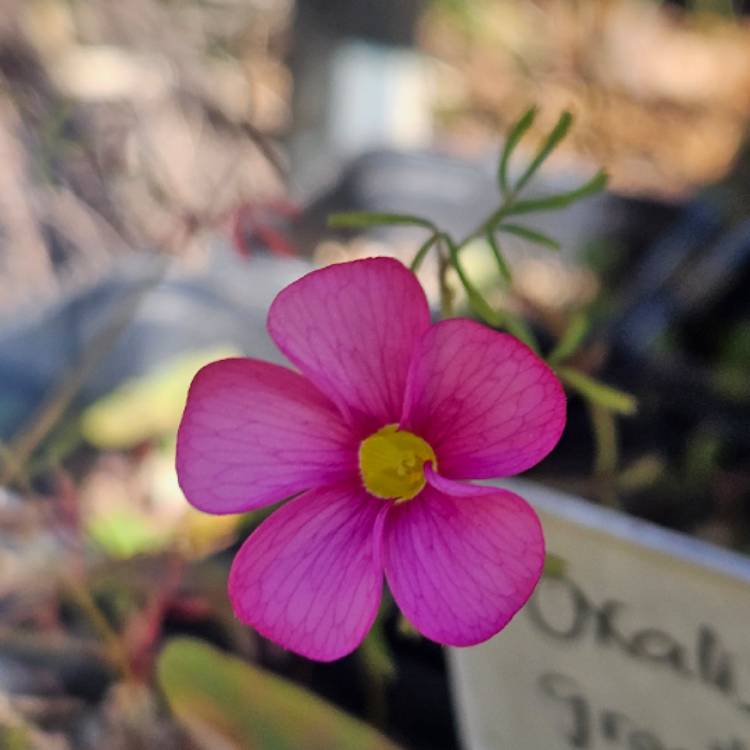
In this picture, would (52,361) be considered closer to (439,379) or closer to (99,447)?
(99,447)

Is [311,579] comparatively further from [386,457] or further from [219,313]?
[219,313]

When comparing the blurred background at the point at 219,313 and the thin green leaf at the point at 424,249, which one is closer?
the thin green leaf at the point at 424,249

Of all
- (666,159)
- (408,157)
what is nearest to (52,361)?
(408,157)

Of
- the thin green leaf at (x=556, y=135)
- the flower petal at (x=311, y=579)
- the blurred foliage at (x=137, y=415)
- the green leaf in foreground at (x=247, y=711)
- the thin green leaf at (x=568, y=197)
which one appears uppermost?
the thin green leaf at (x=556, y=135)

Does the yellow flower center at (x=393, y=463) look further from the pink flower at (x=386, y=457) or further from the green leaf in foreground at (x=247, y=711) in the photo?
the green leaf in foreground at (x=247, y=711)

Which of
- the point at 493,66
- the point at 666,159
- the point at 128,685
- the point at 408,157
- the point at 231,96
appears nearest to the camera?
the point at 128,685

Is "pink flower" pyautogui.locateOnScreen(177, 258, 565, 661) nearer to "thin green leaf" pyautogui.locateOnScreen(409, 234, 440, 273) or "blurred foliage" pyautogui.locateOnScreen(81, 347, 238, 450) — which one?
"thin green leaf" pyautogui.locateOnScreen(409, 234, 440, 273)

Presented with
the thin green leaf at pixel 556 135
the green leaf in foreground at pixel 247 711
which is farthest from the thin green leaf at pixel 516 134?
the green leaf in foreground at pixel 247 711
